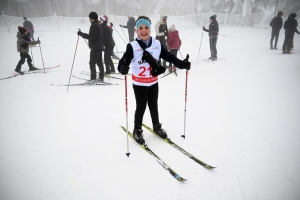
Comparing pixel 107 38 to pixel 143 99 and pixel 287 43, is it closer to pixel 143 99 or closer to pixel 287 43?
pixel 143 99

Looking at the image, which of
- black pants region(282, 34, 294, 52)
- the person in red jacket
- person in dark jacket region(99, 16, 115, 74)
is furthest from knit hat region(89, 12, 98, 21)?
black pants region(282, 34, 294, 52)

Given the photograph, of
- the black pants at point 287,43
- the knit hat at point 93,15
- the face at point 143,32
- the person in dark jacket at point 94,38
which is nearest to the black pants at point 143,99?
the face at point 143,32

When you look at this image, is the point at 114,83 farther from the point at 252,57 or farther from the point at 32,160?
the point at 252,57

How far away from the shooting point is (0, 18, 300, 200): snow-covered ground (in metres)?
2.32

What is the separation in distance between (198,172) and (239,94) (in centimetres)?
353

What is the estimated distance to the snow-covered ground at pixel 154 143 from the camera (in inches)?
91.4

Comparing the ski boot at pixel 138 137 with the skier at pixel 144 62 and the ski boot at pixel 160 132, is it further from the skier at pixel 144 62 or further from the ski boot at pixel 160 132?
the ski boot at pixel 160 132

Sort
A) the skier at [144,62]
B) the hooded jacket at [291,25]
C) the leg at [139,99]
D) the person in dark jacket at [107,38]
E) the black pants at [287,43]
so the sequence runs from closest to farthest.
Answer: the skier at [144,62], the leg at [139,99], the person in dark jacket at [107,38], the hooded jacket at [291,25], the black pants at [287,43]

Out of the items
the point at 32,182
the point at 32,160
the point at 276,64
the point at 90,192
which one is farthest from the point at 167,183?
the point at 276,64

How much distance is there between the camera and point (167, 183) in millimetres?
2377

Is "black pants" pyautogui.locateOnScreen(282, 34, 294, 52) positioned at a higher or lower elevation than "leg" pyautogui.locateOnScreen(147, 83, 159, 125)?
higher

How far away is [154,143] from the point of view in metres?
3.20

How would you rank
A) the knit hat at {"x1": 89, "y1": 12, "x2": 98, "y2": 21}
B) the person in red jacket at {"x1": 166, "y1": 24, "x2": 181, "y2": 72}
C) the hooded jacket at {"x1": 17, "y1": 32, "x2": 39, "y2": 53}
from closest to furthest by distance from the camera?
1. the knit hat at {"x1": 89, "y1": 12, "x2": 98, "y2": 21}
2. the person in red jacket at {"x1": 166, "y1": 24, "x2": 181, "y2": 72}
3. the hooded jacket at {"x1": 17, "y1": 32, "x2": 39, "y2": 53}

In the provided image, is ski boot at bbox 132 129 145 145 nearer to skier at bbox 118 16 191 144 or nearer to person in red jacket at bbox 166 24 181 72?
skier at bbox 118 16 191 144
